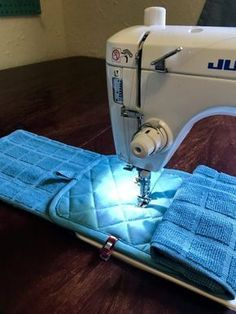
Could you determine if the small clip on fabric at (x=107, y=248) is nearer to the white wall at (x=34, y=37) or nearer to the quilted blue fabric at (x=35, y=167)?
the quilted blue fabric at (x=35, y=167)

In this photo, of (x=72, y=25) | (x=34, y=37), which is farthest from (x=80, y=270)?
(x=72, y=25)

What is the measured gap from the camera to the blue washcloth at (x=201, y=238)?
371 mm

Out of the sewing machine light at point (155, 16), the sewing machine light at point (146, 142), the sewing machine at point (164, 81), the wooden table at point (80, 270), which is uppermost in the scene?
the sewing machine light at point (155, 16)

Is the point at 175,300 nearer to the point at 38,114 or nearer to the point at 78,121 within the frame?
the point at 78,121

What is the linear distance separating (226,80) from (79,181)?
1.10ft

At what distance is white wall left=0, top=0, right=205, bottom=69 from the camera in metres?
1.44

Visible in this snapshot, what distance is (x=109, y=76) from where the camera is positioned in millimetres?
466

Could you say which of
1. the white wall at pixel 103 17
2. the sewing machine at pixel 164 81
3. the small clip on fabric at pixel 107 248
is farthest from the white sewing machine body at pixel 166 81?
the white wall at pixel 103 17

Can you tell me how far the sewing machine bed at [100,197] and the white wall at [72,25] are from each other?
3.41ft

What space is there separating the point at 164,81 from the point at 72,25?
1.59 m

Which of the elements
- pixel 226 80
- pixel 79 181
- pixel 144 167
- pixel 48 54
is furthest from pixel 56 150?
pixel 48 54

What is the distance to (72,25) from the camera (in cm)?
180

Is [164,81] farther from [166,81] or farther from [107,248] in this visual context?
[107,248]

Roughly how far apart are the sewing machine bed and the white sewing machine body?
88mm
